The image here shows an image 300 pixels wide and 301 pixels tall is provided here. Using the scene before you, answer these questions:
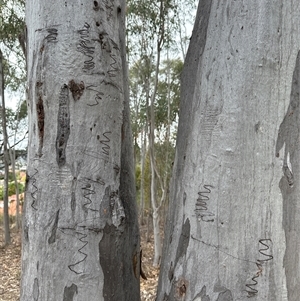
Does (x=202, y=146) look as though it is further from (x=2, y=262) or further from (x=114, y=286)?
(x=2, y=262)

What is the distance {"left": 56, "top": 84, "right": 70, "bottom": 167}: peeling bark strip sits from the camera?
0.98 m

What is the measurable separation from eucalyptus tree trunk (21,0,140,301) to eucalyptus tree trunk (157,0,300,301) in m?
0.19

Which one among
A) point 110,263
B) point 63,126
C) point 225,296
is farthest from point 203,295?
point 63,126

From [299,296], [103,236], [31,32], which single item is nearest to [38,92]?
[31,32]

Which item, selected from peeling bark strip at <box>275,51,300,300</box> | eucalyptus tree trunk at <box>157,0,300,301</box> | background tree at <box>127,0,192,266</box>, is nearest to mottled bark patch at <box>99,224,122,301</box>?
eucalyptus tree trunk at <box>157,0,300,301</box>

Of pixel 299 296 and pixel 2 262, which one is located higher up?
pixel 299 296

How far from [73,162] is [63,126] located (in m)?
0.09

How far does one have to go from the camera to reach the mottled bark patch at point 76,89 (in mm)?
983

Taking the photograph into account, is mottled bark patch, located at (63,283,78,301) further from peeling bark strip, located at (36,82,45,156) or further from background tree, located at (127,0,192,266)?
background tree, located at (127,0,192,266)

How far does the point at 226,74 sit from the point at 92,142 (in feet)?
1.18

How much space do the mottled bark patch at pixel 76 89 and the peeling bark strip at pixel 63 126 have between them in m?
0.01

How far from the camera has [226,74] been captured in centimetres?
94

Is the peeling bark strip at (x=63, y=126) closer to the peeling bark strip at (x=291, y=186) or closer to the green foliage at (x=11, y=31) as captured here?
the peeling bark strip at (x=291, y=186)

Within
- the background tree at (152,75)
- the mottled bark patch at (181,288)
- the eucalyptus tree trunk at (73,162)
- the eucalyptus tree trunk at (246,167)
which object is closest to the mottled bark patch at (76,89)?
the eucalyptus tree trunk at (73,162)
